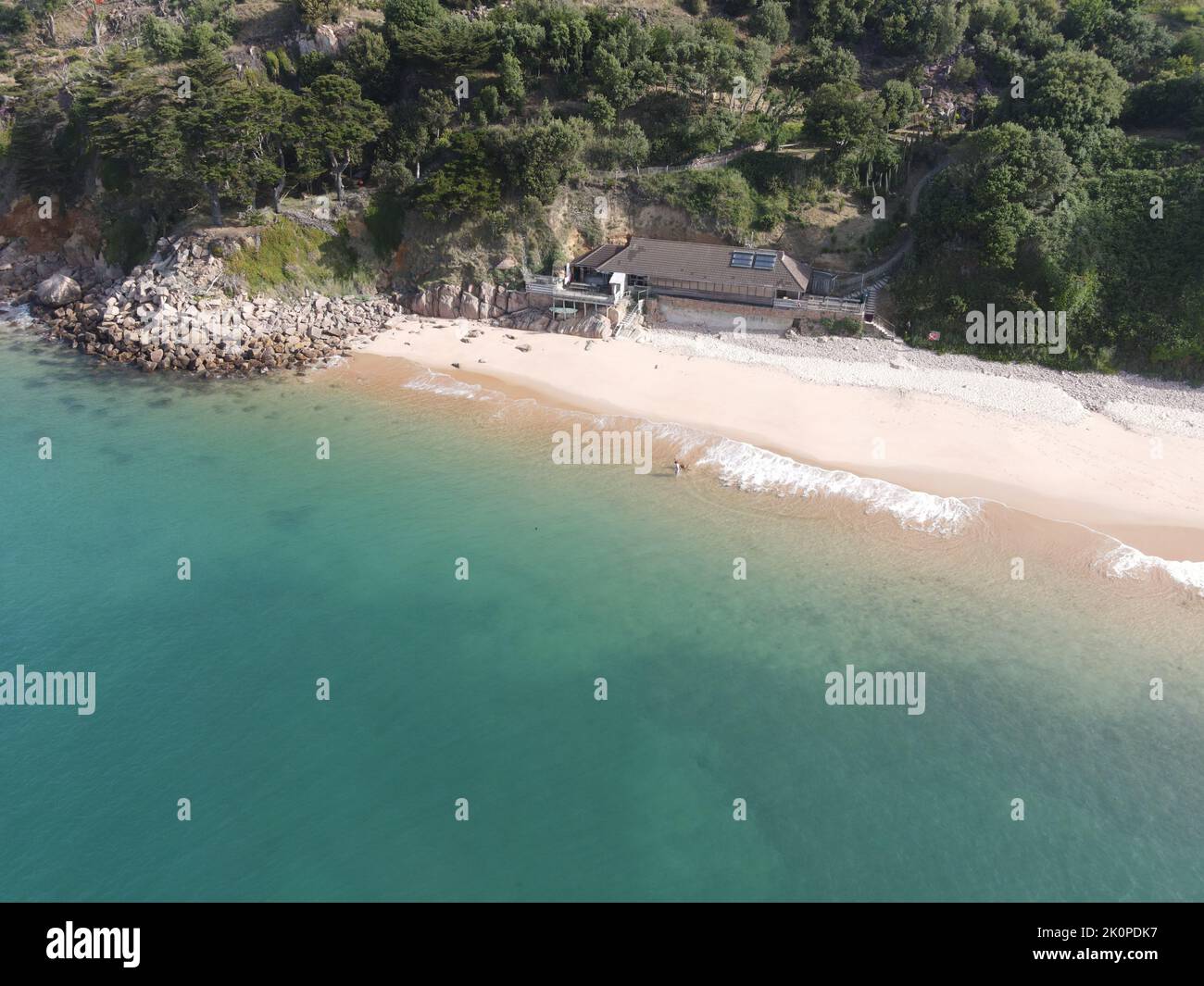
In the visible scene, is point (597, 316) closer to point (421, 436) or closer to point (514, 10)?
point (421, 436)

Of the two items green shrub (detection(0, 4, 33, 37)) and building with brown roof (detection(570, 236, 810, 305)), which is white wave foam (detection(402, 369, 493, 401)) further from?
green shrub (detection(0, 4, 33, 37))

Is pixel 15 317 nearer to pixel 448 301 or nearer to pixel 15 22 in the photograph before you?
pixel 448 301

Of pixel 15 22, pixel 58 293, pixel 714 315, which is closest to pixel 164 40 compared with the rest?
pixel 15 22

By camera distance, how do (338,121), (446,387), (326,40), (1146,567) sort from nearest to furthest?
(1146,567) < (446,387) < (338,121) < (326,40)

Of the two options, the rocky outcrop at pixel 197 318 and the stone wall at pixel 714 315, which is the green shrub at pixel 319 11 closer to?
the rocky outcrop at pixel 197 318

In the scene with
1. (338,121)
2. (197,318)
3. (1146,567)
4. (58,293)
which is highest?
(338,121)
